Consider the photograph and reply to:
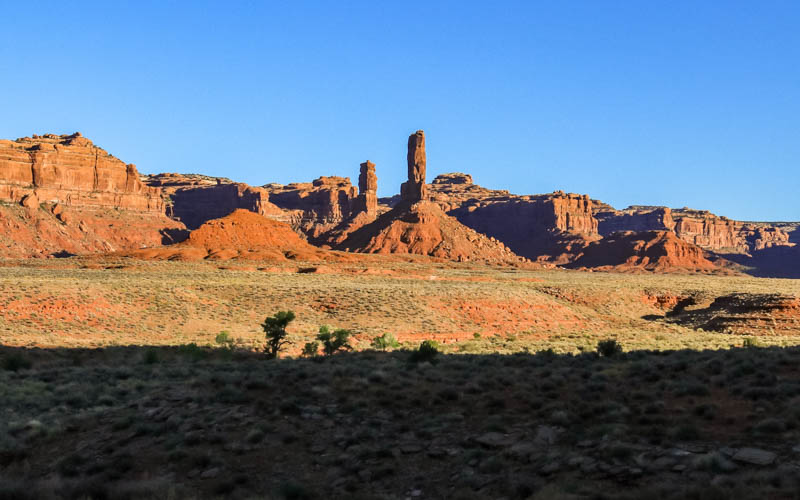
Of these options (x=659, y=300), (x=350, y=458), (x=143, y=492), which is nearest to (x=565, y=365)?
(x=350, y=458)

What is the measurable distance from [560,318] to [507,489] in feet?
157

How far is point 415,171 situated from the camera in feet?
556

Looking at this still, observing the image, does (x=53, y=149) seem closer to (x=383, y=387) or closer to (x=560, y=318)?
(x=560, y=318)

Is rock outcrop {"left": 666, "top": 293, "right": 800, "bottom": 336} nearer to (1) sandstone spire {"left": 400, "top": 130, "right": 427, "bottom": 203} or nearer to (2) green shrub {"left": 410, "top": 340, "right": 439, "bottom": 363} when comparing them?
(2) green shrub {"left": 410, "top": 340, "right": 439, "bottom": 363}

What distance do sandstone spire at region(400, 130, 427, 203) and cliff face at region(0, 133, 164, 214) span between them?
69154 mm

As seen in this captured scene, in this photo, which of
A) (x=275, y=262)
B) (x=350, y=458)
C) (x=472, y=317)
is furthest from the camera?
(x=275, y=262)

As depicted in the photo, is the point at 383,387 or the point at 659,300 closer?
the point at 383,387

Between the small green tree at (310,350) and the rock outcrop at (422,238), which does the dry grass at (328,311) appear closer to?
the small green tree at (310,350)

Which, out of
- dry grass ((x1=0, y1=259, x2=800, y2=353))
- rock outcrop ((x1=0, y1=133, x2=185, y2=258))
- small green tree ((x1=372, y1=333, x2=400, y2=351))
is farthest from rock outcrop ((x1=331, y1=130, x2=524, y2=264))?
small green tree ((x1=372, y1=333, x2=400, y2=351))

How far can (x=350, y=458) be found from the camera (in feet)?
37.4

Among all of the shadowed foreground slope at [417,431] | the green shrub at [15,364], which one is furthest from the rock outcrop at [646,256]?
the green shrub at [15,364]

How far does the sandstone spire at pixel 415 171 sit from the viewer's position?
551 ft

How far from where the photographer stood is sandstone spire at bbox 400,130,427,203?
168 metres

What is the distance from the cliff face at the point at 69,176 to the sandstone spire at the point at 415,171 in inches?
→ 2723
